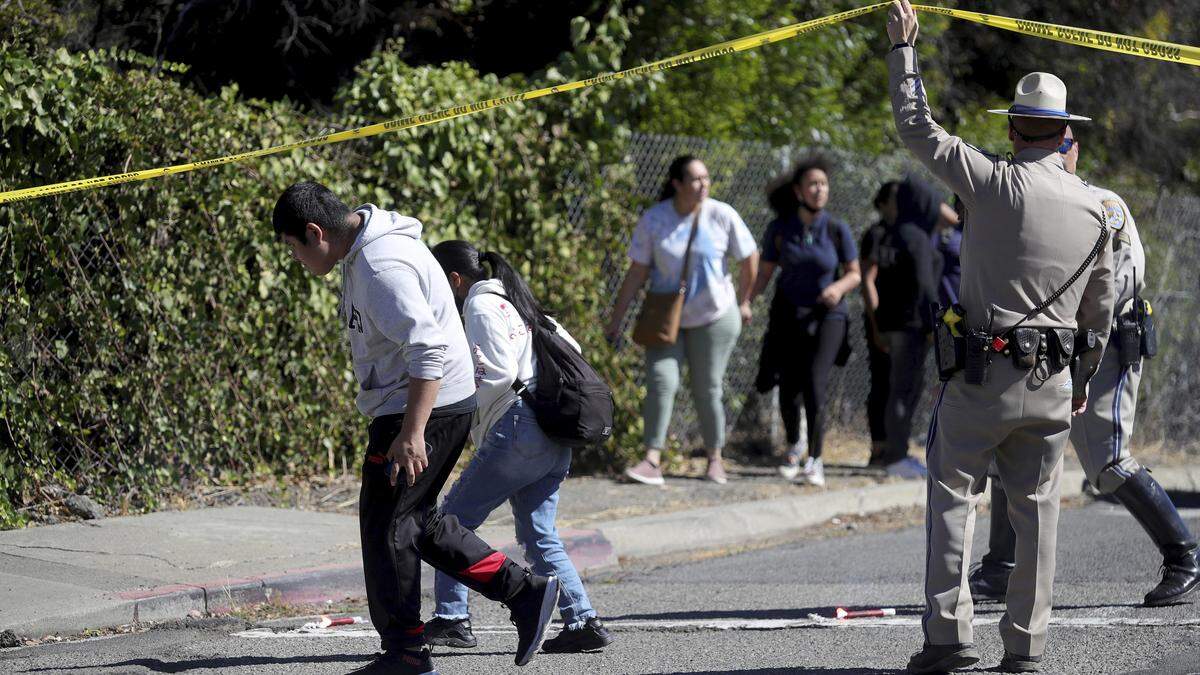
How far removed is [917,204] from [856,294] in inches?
80.1

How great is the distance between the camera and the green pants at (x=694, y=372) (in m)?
9.05

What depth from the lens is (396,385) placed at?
459 cm

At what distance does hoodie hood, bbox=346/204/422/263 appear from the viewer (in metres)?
4.53

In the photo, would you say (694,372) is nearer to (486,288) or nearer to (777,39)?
(777,39)

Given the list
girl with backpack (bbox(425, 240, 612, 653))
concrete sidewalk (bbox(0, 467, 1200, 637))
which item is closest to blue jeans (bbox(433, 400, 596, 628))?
girl with backpack (bbox(425, 240, 612, 653))

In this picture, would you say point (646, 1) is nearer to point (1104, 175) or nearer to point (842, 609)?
point (842, 609)

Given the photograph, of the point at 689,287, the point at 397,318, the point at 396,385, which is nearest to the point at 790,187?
the point at 689,287

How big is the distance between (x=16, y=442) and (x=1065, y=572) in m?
5.14

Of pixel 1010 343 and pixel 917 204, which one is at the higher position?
pixel 1010 343

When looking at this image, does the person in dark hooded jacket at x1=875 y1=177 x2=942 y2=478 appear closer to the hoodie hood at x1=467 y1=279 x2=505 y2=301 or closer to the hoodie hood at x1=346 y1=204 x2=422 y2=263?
the hoodie hood at x1=467 y1=279 x2=505 y2=301

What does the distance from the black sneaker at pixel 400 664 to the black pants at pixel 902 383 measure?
5.89 m

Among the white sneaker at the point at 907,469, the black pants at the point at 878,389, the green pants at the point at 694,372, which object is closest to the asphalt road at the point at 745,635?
the green pants at the point at 694,372

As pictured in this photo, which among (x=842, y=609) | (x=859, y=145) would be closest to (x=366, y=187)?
(x=842, y=609)

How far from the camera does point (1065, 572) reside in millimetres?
6805
